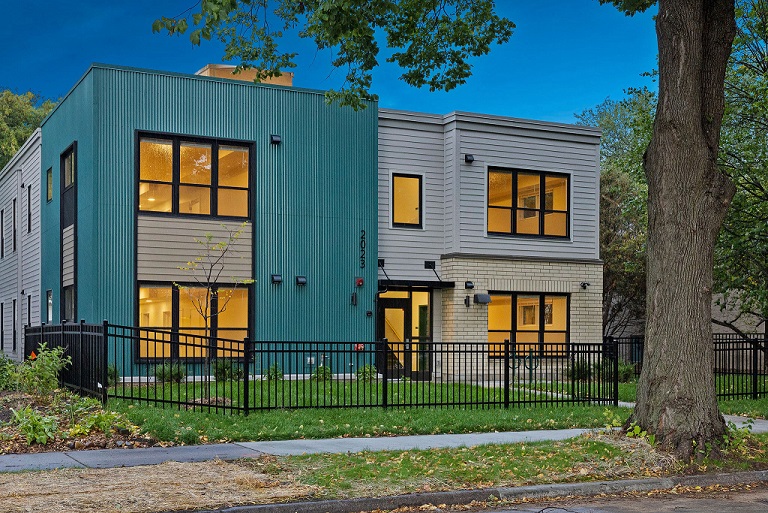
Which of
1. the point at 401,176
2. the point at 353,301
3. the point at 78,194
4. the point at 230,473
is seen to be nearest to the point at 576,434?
the point at 230,473

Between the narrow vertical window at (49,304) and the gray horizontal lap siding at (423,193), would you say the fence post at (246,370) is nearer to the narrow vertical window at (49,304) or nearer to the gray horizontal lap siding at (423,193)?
the gray horizontal lap siding at (423,193)

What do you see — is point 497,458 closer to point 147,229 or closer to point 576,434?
point 576,434

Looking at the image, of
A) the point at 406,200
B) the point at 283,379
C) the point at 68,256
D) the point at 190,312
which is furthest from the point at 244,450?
the point at 406,200

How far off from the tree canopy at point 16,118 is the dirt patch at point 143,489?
43.4 m

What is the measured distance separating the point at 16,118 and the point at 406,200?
108 feet

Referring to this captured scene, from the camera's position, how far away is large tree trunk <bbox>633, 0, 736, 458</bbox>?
12.3 m

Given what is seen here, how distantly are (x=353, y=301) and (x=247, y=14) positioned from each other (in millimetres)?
10798

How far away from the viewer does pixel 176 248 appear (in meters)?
23.0

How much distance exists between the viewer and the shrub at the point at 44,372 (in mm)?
16062

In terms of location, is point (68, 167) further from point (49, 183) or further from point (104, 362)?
point (104, 362)

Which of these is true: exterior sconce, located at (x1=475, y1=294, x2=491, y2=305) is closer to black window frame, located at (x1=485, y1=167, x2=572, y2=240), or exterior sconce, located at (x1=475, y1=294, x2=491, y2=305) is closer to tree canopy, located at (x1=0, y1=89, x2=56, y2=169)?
black window frame, located at (x1=485, y1=167, x2=572, y2=240)

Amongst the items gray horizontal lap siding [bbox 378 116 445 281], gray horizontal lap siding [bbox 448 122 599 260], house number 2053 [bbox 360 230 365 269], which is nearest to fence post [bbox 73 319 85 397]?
house number 2053 [bbox 360 230 365 269]

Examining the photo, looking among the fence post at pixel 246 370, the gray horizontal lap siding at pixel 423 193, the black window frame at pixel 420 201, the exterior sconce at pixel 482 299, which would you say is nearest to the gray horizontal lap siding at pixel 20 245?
the gray horizontal lap siding at pixel 423 193

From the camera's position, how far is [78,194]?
2386 cm
